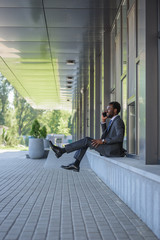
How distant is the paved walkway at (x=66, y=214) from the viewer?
3.56 m

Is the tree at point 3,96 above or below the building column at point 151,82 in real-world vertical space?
above

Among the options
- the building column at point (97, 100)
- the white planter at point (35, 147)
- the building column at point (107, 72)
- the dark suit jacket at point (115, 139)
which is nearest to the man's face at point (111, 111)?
the dark suit jacket at point (115, 139)

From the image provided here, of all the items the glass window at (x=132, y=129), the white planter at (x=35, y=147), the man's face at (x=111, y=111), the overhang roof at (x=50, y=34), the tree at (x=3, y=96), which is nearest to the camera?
the glass window at (x=132, y=129)

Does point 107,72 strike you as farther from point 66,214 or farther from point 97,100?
point 66,214

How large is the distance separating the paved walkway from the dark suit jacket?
768 millimetres

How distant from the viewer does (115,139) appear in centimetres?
699

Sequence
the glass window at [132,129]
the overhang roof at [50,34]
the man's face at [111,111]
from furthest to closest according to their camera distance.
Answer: the overhang roof at [50,34]
the man's face at [111,111]
the glass window at [132,129]

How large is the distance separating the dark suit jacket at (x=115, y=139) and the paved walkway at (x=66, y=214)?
0.77 metres

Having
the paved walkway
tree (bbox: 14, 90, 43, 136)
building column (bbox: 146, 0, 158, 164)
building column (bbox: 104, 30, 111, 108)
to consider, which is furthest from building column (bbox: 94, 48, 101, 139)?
tree (bbox: 14, 90, 43, 136)

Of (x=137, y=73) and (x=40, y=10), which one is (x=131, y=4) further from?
(x=40, y=10)

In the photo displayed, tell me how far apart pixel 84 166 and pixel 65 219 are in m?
7.63

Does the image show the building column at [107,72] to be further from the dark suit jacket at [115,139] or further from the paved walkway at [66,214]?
the paved walkway at [66,214]

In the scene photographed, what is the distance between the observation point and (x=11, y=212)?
15.1ft

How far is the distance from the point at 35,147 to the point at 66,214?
41.9 ft
